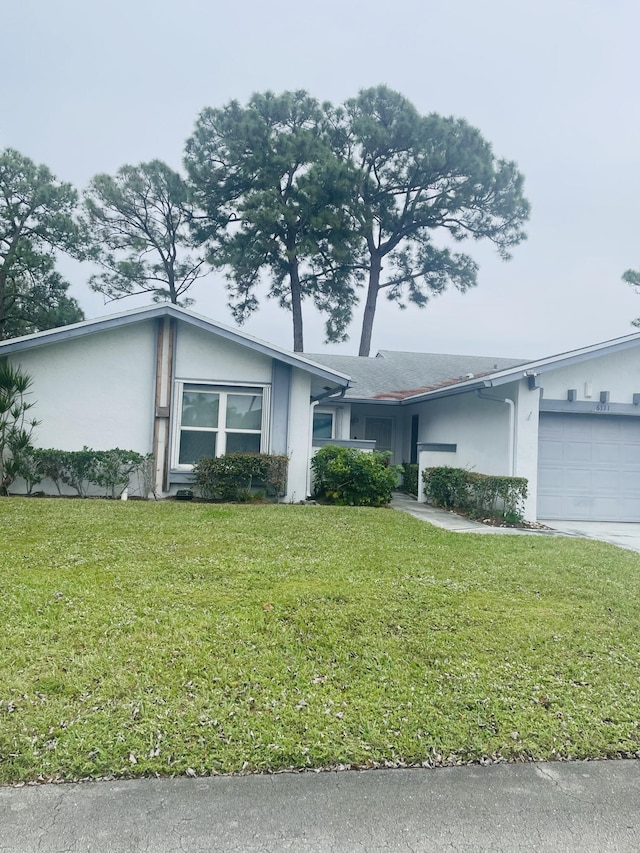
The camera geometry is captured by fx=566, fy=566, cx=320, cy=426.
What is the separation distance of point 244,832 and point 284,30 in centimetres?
2032

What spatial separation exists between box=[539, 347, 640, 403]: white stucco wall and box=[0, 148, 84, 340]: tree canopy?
20.6 meters

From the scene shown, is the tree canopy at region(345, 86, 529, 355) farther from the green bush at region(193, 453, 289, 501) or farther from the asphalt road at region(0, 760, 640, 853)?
the asphalt road at region(0, 760, 640, 853)

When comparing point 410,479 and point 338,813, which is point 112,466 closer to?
point 410,479

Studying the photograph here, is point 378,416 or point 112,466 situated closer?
point 112,466

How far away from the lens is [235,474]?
1073 cm

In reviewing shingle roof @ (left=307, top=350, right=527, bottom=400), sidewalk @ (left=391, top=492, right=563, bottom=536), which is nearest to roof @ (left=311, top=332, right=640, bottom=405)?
shingle roof @ (left=307, top=350, right=527, bottom=400)

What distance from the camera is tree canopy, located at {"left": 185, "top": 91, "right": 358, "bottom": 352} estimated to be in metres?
25.5

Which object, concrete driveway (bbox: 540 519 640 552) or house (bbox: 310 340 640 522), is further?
house (bbox: 310 340 640 522)

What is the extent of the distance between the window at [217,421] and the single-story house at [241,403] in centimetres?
2

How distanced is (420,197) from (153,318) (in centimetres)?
2040

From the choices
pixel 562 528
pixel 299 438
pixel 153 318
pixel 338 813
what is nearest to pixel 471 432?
pixel 562 528

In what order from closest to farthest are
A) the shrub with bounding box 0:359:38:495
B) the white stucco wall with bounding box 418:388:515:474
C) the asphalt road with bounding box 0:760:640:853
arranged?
the asphalt road with bounding box 0:760:640:853 → the shrub with bounding box 0:359:38:495 → the white stucco wall with bounding box 418:388:515:474

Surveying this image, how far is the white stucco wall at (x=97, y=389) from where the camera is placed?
1103cm

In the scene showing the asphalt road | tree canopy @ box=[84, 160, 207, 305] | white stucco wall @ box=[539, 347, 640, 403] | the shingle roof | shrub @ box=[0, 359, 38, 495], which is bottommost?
the asphalt road
